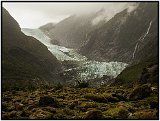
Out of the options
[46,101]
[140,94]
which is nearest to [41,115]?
[46,101]

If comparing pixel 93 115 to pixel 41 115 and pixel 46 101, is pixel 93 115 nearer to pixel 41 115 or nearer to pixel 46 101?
pixel 41 115

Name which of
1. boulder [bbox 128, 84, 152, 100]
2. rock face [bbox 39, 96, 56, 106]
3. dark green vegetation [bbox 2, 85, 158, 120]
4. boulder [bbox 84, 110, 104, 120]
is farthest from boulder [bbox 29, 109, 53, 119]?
boulder [bbox 128, 84, 152, 100]

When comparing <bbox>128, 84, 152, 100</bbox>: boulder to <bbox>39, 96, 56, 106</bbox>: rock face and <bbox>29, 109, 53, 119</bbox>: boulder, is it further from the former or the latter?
<bbox>29, 109, 53, 119</bbox>: boulder

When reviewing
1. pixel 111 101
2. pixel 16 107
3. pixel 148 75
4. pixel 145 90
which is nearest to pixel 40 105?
pixel 16 107

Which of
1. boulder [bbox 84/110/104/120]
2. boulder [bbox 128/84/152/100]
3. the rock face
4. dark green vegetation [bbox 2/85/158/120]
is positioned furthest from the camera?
boulder [bbox 128/84/152/100]

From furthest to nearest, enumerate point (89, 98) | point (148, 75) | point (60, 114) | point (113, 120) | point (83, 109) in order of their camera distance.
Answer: point (148, 75), point (89, 98), point (83, 109), point (60, 114), point (113, 120)

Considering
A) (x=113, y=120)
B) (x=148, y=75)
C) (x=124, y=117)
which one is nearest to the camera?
(x=113, y=120)

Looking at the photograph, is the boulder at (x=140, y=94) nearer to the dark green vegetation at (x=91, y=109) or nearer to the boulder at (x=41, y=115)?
the dark green vegetation at (x=91, y=109)

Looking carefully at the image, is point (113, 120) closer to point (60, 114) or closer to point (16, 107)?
point (60, 114)

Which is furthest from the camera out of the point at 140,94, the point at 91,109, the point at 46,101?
the point at 140,94

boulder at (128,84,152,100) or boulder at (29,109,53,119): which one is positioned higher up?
boulder at (128,84,152,100)

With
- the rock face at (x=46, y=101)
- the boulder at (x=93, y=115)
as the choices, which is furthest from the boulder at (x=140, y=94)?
the boulder at (x=93, y=115)
